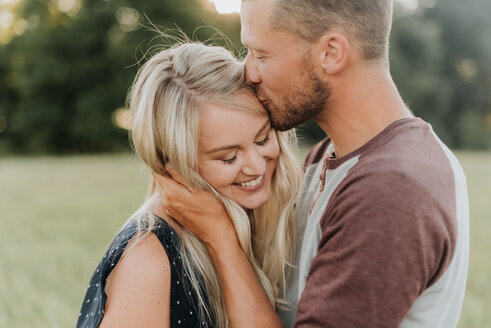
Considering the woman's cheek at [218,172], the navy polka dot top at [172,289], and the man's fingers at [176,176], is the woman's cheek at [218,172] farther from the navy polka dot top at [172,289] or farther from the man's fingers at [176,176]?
the navy polka dot top at [172,289]

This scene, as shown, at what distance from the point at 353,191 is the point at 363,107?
1.98 ft

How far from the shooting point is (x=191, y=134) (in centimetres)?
246

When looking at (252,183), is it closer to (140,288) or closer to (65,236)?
(140,288)

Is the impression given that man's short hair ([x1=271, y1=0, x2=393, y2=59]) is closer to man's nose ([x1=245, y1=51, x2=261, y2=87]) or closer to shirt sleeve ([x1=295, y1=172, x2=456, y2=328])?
man's nose ([x1=245, y1=51, x2=261, y2=87])

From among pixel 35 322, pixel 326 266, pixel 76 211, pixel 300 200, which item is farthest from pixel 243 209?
pixel 76 211

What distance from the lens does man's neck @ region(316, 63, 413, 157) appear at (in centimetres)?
219

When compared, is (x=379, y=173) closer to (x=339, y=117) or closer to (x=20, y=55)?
(x=339, y=117)

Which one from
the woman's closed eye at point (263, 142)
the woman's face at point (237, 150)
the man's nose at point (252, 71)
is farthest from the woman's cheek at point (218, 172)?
the man's nose at point (252, 71)

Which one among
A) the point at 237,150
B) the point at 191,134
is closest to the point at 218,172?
the point at 237,150

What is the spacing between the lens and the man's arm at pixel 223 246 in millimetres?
2307

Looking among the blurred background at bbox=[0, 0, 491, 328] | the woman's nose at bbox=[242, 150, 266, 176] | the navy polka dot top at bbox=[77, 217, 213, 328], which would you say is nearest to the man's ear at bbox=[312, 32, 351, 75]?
the woman's nose at bbox=[242, 150, 266, 176]

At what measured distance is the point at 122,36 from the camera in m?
26.8

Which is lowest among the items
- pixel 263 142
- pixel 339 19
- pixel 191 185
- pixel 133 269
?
pixel 133 269

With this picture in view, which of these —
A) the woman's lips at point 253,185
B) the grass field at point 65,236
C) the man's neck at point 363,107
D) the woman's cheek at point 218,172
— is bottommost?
the grass field at point 65,236
